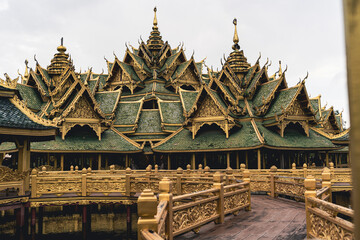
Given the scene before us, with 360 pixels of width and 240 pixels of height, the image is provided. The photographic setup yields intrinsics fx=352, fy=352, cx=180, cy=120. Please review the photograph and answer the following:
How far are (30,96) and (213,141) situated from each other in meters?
18.6

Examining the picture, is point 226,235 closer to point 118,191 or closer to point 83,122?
point 118,191

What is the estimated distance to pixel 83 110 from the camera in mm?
27359

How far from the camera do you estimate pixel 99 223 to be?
70.4 feet

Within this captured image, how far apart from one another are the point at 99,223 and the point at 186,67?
2098 cm

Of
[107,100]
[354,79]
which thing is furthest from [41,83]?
[354,79]

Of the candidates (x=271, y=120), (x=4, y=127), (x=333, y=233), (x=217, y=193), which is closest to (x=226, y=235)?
(x=217, y=193)

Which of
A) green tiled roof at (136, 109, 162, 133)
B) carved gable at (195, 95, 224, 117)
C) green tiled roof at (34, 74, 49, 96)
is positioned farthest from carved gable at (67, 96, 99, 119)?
carved gable at (195, 95, 224, 117)

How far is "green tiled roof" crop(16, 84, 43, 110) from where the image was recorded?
32.5 meters

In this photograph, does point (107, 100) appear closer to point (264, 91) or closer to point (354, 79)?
point (264, 91)

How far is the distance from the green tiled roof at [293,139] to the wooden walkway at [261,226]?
12760 mm

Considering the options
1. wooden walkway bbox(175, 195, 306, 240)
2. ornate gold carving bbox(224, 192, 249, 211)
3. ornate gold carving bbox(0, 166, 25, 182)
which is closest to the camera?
wooden walkway bbox(175, 195, 306, 240)

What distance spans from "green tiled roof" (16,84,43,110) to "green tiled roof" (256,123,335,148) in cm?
2030

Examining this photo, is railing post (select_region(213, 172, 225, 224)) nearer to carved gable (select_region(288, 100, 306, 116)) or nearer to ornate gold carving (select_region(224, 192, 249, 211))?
ornate gold carving (select_region(224, 192, 249, 211))

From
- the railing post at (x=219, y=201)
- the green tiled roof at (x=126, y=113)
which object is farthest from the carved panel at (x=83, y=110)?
the railing post at (x=219, y=201)
